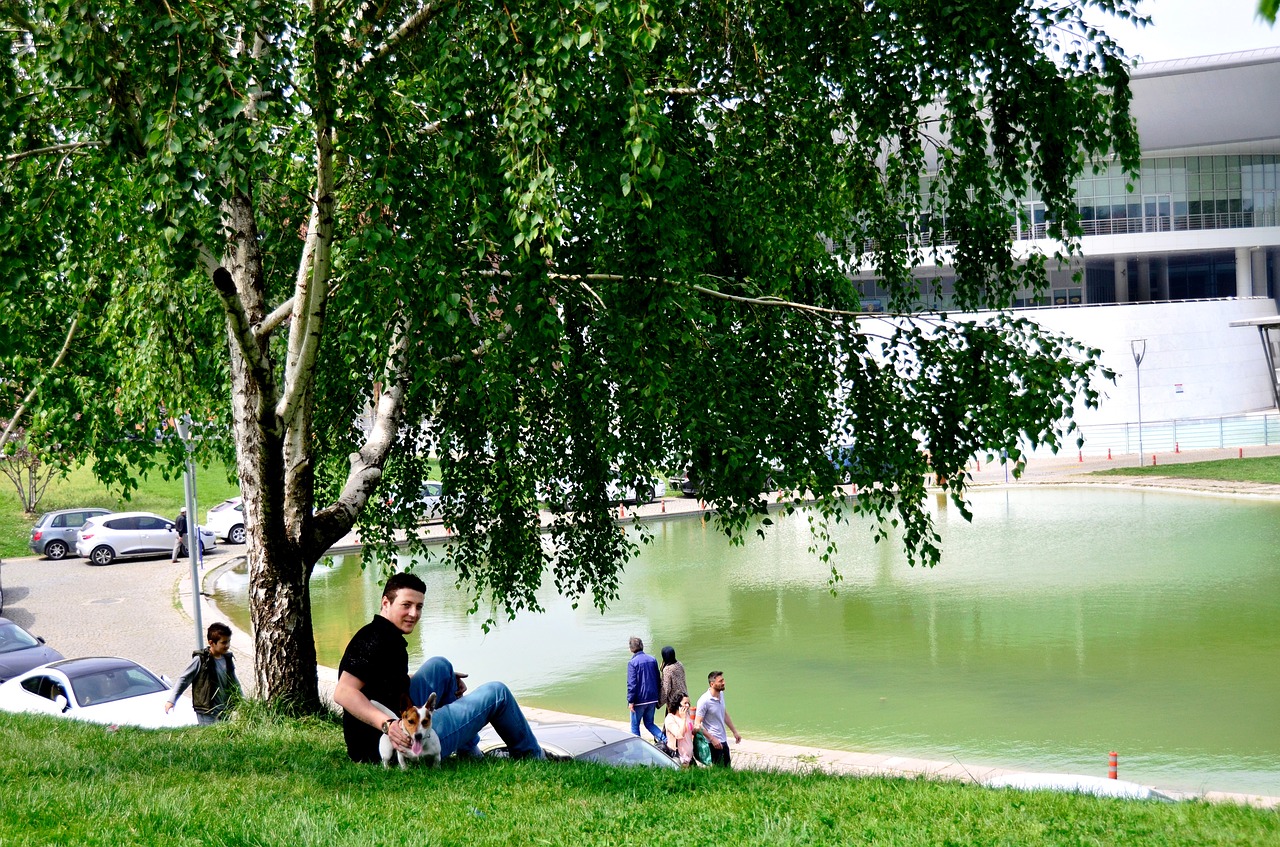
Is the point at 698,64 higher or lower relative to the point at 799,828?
higher

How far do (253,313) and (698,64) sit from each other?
4.54 m

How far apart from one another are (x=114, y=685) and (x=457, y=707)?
30.3 ft

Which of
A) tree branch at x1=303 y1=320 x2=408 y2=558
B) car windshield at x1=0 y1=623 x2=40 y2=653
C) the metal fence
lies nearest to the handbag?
tree branch at x1=303 y1=320 x2=408 y2=558

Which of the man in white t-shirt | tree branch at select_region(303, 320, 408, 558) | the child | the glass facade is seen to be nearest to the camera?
tree branch at select_region(303, 320, 408, 558)

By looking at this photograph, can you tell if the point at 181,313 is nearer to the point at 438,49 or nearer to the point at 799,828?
the point at 438,49

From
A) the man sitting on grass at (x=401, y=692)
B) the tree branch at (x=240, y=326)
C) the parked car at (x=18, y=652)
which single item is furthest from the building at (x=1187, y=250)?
the man sitting on grass at (x=401, y=692)

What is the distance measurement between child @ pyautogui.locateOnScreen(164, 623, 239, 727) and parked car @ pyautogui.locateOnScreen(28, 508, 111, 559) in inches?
1108

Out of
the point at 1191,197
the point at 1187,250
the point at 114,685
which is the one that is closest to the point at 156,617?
the point at 114,685

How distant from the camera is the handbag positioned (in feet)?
40.1

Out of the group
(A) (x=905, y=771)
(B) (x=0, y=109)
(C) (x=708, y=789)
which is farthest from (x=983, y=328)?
(B) (x=0, y=109)

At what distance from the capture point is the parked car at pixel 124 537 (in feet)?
113

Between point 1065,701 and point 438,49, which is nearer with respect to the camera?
point 438,49

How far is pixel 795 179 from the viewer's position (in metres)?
10.1

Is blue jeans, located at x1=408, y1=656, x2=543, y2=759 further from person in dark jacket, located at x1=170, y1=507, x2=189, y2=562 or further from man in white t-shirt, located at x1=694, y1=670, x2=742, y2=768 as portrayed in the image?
person in dark jacket, located at x1=170, y1=507, x2=189, y2=562
